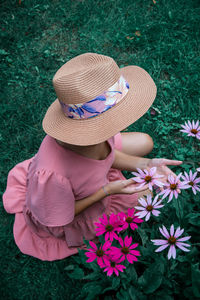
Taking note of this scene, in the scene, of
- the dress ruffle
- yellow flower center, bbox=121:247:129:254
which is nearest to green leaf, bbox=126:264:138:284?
yellow flower center, bbox=121:247:129:254

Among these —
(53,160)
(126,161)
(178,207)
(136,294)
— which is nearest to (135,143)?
(126,161)

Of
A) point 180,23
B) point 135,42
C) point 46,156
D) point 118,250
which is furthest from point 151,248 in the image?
point 180,23

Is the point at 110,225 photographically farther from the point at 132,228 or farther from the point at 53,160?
the point at 53,160

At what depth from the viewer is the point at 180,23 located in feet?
9.25

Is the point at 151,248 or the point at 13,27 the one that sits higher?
the point at 13,27

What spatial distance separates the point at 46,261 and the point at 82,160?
850 millimetres

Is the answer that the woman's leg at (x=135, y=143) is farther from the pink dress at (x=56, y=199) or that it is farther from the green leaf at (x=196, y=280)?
the green leaf at (x=196, y=280)

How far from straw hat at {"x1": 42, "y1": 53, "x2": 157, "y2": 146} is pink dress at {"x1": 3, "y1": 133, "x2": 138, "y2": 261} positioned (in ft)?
0.64

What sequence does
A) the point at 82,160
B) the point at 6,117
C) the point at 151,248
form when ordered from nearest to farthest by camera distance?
the point at 151,248, the point at 82,160, the point at 6,117

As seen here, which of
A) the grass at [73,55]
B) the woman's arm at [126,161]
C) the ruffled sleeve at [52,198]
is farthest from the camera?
the grass at [73,55]

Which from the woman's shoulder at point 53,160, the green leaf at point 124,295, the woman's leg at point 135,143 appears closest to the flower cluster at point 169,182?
the woman's shoulder at point 53,160

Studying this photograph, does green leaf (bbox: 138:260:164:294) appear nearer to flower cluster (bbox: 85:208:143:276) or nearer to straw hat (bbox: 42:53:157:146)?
flower cluster (bbox: 85:208:143:276)

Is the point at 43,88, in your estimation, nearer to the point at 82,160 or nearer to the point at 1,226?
the point at 1,226

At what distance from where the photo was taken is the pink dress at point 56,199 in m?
1.39
